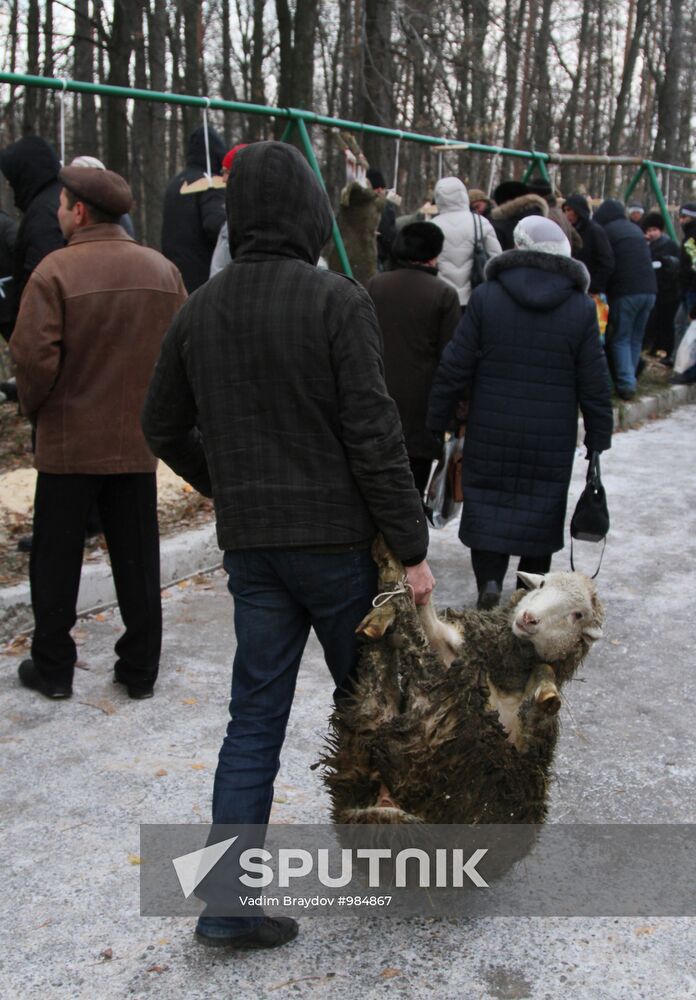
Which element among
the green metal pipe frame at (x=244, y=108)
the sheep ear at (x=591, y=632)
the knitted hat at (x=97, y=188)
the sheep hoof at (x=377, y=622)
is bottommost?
the sheep ear at (x=591, y=632)

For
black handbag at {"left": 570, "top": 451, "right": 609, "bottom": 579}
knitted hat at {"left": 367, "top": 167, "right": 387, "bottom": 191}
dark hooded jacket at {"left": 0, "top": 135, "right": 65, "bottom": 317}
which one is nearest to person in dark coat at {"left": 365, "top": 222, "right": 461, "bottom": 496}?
black handbag at {"left": 570, "top": 451, "right": 609, "bottom": 579}

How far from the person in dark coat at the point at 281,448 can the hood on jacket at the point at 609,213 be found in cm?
862

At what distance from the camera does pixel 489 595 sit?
489cm

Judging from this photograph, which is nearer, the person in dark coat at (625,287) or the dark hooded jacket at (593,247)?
the dark hooded jacket at (593,247)

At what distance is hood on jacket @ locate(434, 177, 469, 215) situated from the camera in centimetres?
740

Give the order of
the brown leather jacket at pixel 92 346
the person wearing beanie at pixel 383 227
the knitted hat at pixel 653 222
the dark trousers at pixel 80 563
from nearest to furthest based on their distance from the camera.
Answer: the brown leather jacket at pixel 92 346, the dark trousers at pixel 80 563, the person wearing beanie at pixel 383 227, the knitted hat at pixel 653 222

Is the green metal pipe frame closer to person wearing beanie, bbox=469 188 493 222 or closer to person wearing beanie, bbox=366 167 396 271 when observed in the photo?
person wearing beanie, bbox=469 188 493 222

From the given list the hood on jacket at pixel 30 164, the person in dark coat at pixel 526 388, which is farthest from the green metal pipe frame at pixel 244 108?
the person in dark coat at pixel 526 388

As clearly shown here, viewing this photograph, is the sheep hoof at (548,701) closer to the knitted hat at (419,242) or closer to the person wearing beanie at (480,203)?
the knitted hat at (419,242)

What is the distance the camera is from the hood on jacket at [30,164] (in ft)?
17.9

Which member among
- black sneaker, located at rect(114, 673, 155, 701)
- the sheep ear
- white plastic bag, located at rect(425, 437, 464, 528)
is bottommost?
black sneaker, located at rect(114, 673, 155, 701)

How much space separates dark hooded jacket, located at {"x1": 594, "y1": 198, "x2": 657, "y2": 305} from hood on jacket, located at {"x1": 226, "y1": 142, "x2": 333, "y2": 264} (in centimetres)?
840

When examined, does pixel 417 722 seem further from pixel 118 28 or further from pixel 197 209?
pixel 118 28

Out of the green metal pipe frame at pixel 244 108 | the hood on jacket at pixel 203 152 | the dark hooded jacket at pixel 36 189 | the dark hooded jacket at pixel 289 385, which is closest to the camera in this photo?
the dark hooded jacket at pixel 289 385
